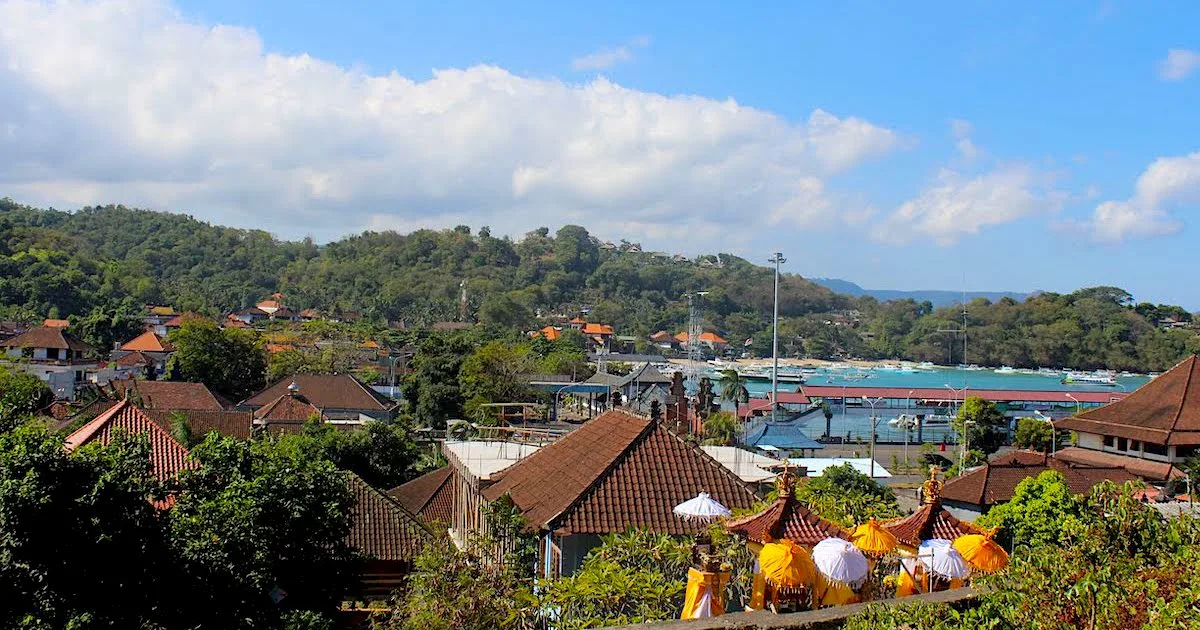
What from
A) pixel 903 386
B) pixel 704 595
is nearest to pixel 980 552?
pixel 704 595

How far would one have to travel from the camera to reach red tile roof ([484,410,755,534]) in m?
11.3

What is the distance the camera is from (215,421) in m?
29.3

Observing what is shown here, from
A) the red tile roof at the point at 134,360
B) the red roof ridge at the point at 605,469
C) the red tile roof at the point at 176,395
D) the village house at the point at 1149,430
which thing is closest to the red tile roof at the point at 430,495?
the red roof ridge at the point at 605,469

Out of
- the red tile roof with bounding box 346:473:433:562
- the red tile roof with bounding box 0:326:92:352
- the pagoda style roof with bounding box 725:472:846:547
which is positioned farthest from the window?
the red tile roof with bounding box 0:326:92:352

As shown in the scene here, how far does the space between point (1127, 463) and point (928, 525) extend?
82.2 ft

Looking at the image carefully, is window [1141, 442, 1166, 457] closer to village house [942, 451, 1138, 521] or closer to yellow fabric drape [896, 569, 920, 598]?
village house [942, 451, 1138, 521]

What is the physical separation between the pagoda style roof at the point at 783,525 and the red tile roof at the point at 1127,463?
23.6 metres

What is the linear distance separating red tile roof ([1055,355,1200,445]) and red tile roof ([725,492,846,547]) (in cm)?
2615

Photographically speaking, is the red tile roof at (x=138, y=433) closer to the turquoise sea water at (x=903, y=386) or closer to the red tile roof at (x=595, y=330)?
the turquoise sea water at (x=903, y=386)

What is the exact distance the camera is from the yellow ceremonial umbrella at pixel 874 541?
9531 millimetres

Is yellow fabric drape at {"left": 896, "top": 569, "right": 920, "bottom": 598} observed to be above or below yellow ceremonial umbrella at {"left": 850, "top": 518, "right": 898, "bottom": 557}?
below

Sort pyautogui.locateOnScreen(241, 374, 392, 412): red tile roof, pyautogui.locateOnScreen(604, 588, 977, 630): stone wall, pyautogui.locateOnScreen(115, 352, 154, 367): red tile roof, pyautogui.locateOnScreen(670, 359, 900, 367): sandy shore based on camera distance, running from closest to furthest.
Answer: pyautogui.locateOnScreen(604, 588, 977, 630): stone wall, pyautogui.locateOnScreen(241, 374, 392, 412): red tile roof, pyautogui.locateOnScreen(115, 352, 154, 367): red tile roof, pyautogui.locateOnScreen(670, 359, 900, 367): sandy shore

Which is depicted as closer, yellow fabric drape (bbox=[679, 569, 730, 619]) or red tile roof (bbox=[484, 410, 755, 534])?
yellow fabric drape (bbox=[679, 569, 730, 619])

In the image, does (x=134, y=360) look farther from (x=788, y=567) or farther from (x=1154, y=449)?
(x=788, y=567)
